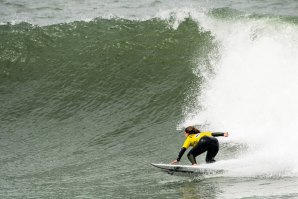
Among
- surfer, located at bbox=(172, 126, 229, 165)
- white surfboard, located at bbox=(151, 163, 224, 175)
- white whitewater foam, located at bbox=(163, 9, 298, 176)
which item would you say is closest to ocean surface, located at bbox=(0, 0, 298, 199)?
white whitewater foam, located at bbox=(163, 9, 298, 176)

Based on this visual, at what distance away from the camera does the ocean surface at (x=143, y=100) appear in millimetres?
10875

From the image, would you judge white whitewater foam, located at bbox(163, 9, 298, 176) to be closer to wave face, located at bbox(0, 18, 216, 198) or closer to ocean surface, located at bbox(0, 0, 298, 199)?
ocean surface, located at bbox(0, 0, 298, 199)

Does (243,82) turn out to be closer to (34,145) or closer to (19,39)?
(34,145)

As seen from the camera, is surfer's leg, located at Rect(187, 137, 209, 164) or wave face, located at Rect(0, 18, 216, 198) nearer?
surfer's leg, located at Rect(187, 137, 209, 164)

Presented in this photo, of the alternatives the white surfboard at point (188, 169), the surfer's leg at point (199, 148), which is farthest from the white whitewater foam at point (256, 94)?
the surfer's leg at point (199, 148)

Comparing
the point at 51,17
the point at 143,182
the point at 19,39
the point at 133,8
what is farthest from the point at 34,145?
the point at 133,8

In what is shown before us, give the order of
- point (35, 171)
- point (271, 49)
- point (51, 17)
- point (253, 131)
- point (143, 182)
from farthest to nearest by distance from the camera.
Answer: point (51, 17) < point (271, 49) < point (253, 131) < point (35, 171) < point (143, 182)

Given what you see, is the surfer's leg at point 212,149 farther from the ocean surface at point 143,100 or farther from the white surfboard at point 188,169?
the white surfboard at point 188,169

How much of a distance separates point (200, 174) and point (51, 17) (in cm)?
1319

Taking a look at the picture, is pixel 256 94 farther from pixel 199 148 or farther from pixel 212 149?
pixel 199 148

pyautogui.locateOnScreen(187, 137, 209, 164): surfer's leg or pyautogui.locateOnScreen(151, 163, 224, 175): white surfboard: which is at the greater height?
pyautogui.locateOnScreen(187, 137, 209, 164): surfer's leg

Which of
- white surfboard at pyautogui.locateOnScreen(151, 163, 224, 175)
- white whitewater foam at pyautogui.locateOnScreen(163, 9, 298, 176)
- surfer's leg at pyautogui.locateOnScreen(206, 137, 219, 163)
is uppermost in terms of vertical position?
white whitewater foam at pyautogui.locateOnScreen(163, 9, 298, 176)

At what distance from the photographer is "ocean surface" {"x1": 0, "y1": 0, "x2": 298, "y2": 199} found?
428 inches

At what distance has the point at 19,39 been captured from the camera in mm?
19656
